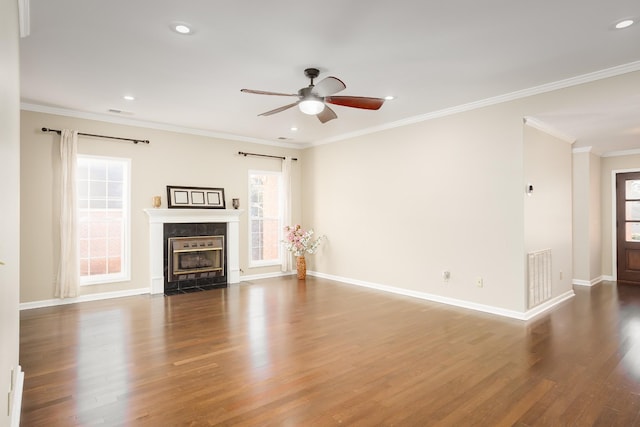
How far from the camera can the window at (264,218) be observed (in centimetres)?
772

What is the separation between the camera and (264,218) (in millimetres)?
7910

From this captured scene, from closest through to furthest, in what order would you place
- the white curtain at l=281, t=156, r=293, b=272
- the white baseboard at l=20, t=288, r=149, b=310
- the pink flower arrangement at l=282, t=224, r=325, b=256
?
the white baseboard at l=20, t=288, r=149, b=310 < the pink flower arrangement at l=282, t=224, r=325, b=256 < the white curtain at l=281, t=156, r=293, b=272

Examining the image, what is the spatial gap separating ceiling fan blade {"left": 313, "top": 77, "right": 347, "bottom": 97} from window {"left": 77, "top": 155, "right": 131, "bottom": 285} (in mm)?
4081

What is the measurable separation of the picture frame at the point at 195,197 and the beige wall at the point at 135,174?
10 cm

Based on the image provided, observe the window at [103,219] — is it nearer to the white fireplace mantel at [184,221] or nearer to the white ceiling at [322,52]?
the white fireplace mantel at [184,221]

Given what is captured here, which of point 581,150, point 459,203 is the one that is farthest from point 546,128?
point 581,150

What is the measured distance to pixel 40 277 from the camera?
5379mm

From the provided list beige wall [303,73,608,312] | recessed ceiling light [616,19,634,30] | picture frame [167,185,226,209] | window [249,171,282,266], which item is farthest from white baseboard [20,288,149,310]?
recessed ceiling light [616,19,634,30]

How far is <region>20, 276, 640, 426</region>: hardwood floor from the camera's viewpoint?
2514 millimetres

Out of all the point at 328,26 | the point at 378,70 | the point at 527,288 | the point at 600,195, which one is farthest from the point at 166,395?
the point at 600,195

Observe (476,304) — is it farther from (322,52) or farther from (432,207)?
(322,52)

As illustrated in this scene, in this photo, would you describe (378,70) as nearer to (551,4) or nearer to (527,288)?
(551,4)

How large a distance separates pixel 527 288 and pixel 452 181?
1754 mm

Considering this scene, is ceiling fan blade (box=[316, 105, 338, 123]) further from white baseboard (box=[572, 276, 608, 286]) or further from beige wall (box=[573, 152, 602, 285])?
white baseboard (box=[572, 276, 608, 286])
